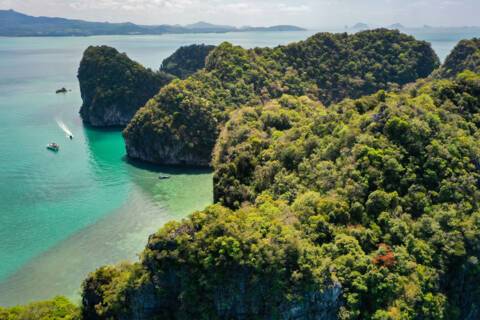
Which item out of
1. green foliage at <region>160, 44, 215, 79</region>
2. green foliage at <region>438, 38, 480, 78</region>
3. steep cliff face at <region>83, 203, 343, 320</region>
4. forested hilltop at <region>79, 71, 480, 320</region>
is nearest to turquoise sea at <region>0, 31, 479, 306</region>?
forested hilltop at <region>79, 71, 480, 320</region>

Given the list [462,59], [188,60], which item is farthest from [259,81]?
[188,60]

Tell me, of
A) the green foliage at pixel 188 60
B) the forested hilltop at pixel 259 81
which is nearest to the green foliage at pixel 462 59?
the forested hilltop at pixel 259 81

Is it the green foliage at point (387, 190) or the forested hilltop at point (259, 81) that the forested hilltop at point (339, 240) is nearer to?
the green foliage at point (387, 190)

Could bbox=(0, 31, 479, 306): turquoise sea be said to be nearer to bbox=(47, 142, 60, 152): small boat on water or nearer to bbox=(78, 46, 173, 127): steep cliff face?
bbox=(47, 142, 60, 152): small boat on water

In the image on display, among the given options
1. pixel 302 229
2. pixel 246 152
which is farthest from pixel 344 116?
pixel 302 229

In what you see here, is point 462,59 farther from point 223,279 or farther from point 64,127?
point 64,127
